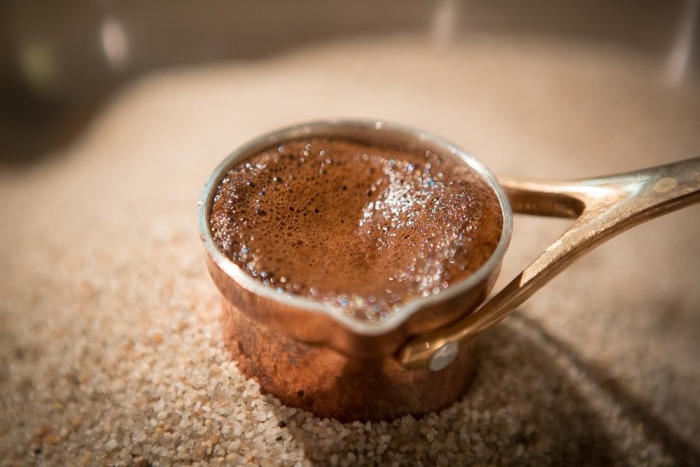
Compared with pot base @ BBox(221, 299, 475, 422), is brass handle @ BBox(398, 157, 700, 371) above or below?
above

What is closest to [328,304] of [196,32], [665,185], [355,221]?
[355,221]

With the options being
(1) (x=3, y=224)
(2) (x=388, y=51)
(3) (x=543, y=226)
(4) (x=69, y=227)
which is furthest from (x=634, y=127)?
(1) (x=3, y=224)

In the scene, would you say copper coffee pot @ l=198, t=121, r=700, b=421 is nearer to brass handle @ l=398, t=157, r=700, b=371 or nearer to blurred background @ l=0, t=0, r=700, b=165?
brass handle @ l=398, t=157, r=700, b=371

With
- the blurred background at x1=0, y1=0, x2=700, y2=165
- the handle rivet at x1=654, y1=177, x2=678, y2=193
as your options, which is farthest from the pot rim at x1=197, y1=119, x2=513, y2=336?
the blurred background at x1=0, y1=0, x2=700, y2=165

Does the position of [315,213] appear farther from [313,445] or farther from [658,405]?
[658,405]

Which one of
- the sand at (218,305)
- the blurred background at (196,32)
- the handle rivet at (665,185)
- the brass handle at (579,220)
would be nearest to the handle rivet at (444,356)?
the brass handle at (579,220)

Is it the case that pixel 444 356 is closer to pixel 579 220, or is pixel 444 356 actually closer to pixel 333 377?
pixel 333 377

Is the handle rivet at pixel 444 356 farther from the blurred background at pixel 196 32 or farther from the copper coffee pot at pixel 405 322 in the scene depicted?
the blurred background at pixel 196 32
